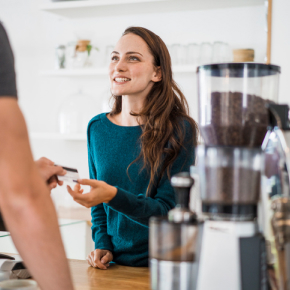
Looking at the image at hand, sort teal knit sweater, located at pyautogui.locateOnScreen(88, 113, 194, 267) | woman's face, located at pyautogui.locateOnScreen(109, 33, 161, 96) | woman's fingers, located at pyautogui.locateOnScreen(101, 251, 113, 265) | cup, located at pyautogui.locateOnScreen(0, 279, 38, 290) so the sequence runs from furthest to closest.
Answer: woman's face, located at pyautogui.locateOnScreen(109, 33, 161, 96) < teal knit sweater, located at pyautogui.locateOnScreen(88, 113, 194, 267) < woman's fingers, located at pyautogui.locateOnScreen(101, 251, 113, 265) < cup, located at pyautogui.locateOnScreen(0, 279, 38, 290)

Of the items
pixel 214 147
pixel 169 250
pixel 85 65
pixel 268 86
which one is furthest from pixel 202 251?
pixel 85 65

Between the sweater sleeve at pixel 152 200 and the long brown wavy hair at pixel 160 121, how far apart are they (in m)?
0.03

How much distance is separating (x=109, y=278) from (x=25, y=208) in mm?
484

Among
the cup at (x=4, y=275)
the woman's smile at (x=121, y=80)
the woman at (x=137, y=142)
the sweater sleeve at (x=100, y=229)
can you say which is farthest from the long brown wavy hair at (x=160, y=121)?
the cup at (x=4, y=275)

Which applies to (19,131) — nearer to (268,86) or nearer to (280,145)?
(280,145)

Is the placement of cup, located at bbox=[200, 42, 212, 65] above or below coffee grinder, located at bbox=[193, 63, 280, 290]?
above

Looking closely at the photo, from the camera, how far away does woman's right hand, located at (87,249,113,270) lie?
1.18 m

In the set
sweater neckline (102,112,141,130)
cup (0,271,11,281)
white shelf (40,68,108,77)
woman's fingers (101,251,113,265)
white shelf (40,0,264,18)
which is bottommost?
woman's fingers (101,251,113,265)

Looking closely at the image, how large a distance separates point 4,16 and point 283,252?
10.3 ft

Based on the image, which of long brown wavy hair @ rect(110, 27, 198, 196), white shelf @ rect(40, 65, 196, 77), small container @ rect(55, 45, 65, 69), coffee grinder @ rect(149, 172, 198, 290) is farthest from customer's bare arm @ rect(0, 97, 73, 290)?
small container @ rect(55, 45, 65, 69)

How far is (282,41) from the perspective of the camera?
7.68 ft

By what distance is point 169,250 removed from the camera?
0.65 m

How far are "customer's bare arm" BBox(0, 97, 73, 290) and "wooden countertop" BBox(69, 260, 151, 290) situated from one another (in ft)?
1.09

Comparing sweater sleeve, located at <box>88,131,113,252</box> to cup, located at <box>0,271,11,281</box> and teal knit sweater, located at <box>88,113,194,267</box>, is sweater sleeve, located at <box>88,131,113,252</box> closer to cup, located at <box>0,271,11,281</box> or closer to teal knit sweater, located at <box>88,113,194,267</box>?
teal knit sweater, located at <box>88,113,194,267</box>
